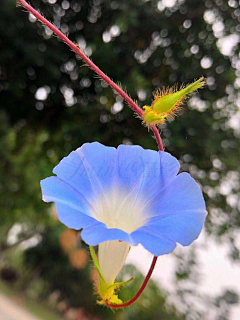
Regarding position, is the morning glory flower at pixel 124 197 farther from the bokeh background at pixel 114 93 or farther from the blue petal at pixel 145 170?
the bokeh background at pixel 114 93

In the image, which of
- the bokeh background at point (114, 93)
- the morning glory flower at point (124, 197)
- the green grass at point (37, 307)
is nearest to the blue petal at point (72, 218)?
the morning glory flower at point (124, 197)

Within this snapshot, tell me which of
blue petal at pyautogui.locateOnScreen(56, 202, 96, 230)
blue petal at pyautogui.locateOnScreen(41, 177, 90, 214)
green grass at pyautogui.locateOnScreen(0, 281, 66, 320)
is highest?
blue petal at pyautogui.locateOnScreen(56, 202, 96, 230)

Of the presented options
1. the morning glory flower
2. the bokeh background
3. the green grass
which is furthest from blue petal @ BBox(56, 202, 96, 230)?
the green grass

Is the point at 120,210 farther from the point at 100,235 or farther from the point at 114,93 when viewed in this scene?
the point at 114,93

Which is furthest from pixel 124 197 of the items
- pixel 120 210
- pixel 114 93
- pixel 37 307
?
pixel 37 307

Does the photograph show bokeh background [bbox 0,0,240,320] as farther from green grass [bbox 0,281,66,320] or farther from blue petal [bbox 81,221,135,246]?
blue petal [bbox 81,221,135,246]

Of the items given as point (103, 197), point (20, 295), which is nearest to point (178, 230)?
point (103, 197)
